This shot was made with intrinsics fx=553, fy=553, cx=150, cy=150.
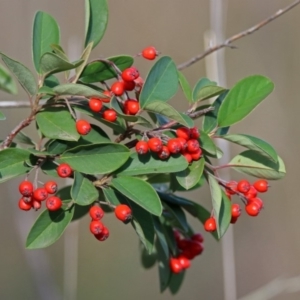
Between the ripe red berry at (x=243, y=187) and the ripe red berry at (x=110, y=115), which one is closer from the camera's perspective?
the ripe red berry at (x=110, y=115)

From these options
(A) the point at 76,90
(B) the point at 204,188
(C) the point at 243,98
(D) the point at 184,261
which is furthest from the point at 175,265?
(B) the point at 204,188

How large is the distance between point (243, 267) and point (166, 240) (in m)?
2.21

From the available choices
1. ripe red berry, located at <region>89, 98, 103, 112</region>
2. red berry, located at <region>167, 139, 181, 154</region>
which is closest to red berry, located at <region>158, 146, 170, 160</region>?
red berry, located at <region>167, 139, 181, 154</region>

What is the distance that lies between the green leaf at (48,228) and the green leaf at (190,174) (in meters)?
0.17

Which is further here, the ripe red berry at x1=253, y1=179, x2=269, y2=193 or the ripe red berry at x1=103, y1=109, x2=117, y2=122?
the ripe red berry at x1=253, y1=179, x2=269, y2=193

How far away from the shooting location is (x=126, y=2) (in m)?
3.49

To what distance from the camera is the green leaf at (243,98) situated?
89 cm

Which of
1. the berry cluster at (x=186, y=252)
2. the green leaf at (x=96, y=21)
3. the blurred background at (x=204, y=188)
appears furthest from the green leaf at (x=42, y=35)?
the blurred background at (x=204, y=188)

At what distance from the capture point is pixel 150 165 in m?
0.82

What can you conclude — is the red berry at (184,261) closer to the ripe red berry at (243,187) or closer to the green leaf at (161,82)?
the ripe red berry at (243,187)

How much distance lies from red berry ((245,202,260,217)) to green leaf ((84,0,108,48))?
362mm

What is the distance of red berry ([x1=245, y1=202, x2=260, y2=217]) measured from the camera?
0.89 meters

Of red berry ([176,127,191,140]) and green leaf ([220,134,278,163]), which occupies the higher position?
red berry ([176,127,191,140])

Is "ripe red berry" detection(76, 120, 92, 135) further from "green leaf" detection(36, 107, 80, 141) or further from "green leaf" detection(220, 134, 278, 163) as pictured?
"green leaf" detection(220, 134, 278, 163)
